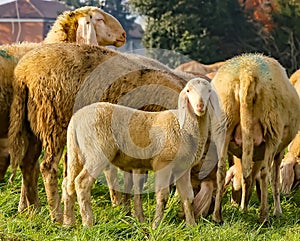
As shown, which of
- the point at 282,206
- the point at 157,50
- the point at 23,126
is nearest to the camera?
the point at 23,126

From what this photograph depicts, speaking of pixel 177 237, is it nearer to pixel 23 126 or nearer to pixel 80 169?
pixel 80 169

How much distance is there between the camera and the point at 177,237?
509 centimetres

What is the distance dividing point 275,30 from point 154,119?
24.3 metres

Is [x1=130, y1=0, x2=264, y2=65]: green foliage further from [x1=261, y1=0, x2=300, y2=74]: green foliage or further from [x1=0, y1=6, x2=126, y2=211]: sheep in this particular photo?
[x1=0, y1=6, x2=126, y2=211]: sheep

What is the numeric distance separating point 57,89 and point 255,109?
1.78 metres

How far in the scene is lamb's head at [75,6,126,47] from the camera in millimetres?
7938

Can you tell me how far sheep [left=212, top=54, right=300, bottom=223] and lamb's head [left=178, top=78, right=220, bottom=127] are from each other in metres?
1.10

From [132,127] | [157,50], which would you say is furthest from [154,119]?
[157,50]

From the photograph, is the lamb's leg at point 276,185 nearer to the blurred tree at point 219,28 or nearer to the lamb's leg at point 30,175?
the lamb's leg at point 30,175

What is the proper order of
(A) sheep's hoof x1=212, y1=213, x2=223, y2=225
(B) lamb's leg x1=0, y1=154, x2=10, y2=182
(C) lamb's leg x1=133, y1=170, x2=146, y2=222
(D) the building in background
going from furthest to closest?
(D) the building in background < (B) lamb's leg x1=0, y1=154, x2=10, y2=182 < (A) sheep's hoof x1=212, y1=213, x2=223, y2=225 < (C) lamb's leg x1=133, y1=170, x2=146, y2=222

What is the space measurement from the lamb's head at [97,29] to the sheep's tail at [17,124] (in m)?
1.59

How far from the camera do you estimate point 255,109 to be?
664cm

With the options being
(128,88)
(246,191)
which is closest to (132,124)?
(128,88)

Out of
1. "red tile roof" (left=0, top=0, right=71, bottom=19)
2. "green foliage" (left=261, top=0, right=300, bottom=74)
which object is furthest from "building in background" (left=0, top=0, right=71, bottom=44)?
"green foliage" (left=261, top=0, right=300, bottom=74)
